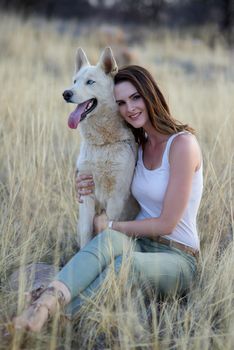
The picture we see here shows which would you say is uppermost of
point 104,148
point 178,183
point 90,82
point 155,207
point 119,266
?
point 90,82

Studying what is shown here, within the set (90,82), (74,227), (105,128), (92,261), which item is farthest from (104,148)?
(92,261)

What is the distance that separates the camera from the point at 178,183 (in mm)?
2217

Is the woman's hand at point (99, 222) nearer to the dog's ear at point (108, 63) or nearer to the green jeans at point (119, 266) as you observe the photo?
the green jeans at point (119, 266)

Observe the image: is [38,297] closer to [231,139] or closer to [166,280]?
[166,280]

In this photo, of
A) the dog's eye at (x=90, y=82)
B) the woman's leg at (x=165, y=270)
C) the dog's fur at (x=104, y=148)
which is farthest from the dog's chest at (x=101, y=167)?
the woman's leg at (x=165, y=270)

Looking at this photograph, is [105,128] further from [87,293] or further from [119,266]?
[87,293]

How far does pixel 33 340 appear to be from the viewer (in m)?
1.74

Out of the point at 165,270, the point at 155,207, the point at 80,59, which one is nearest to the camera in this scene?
the point at 165,270

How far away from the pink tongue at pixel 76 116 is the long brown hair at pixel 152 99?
287 mm

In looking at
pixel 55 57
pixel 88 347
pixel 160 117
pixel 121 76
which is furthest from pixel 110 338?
pixel 55 57

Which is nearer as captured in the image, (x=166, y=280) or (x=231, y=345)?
(x=231, y=345)

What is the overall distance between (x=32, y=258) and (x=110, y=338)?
848 millimetres

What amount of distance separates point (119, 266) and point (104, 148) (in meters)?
0.77

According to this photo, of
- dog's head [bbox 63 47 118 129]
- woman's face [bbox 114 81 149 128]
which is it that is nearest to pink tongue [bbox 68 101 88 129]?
dog's head [bbox 63 47 118 129]
